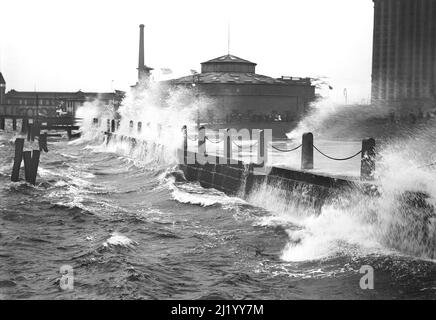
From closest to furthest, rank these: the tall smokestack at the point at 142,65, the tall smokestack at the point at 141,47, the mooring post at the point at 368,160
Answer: the mooring post at the point at 368,160 < the tall smokestack at the point at 142,65 < the tall smokestack at the point at 141,47

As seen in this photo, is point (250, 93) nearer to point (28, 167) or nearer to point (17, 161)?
point (17, 161)

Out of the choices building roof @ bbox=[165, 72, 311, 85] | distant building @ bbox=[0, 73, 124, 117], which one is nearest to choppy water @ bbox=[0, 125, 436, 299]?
building roof @ bbox=[165, 72, 311, 85]

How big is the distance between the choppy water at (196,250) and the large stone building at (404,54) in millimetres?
24798

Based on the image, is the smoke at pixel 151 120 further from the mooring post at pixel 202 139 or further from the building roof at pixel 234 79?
the mooring post at pixel 202 139

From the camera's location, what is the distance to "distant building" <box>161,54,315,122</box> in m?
56.2

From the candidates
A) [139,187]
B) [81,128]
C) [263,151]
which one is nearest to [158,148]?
[139,187]

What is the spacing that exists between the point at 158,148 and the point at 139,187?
21.7ft

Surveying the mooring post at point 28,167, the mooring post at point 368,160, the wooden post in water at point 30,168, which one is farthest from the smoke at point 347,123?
the mooring post at point 368,160

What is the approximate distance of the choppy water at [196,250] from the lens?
27.3 ft

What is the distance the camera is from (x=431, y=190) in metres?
9.58

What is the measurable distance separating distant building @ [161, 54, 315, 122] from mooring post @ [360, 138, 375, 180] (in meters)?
40.4

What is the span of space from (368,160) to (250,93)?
1841 inches

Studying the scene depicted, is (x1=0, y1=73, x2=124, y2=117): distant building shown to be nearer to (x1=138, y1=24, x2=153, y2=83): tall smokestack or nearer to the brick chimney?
the brick chimney
